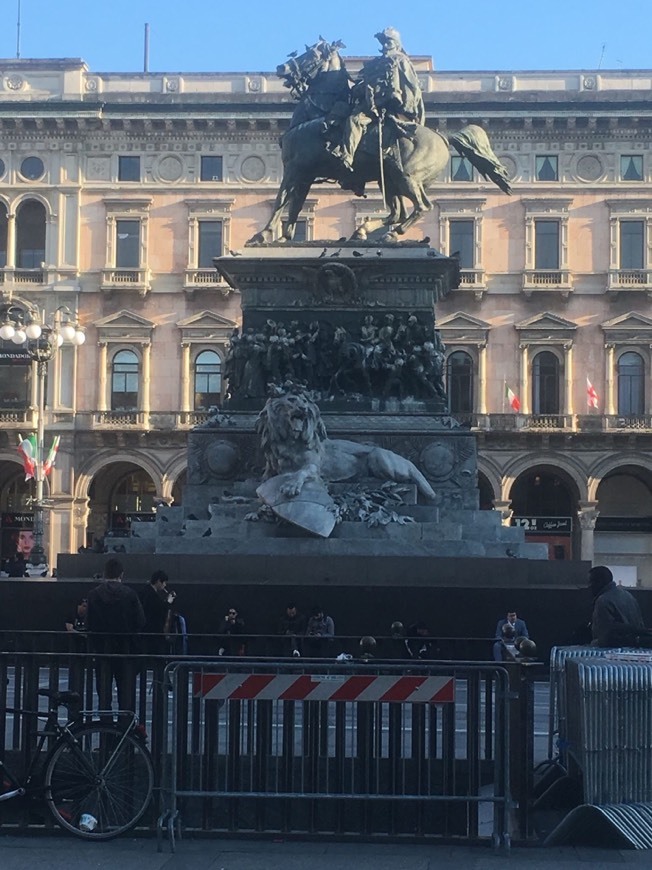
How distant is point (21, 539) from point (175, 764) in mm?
49981

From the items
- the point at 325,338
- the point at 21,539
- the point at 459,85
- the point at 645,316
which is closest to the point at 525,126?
the point at 459,85

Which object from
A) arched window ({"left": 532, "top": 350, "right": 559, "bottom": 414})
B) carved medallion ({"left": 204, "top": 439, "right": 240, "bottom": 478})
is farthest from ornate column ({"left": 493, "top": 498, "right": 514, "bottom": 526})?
carved medallion ({"left": 204, "top": 439, "right": 240, "bottom": 478})

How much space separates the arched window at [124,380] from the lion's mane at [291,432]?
37449 mm

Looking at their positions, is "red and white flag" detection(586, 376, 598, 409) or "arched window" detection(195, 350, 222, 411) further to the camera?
"arched window" detection(195, 350, 222, 411)

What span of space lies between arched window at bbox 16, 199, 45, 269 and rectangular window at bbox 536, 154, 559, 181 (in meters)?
19.9

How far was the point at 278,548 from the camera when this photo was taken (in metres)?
18.0

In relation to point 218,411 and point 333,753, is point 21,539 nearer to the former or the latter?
point 218,411

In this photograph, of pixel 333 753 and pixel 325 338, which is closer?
pixel 333 753

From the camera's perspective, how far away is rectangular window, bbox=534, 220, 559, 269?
56.3 meters

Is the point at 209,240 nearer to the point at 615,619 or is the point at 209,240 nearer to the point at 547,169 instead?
the point at 547,169

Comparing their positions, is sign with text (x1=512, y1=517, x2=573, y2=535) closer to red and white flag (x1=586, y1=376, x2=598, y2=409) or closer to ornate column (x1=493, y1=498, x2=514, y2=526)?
ornate column (x1=493, y1=498, x2=514, y2=526)

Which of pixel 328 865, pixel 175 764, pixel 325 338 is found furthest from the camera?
pixel 325 338

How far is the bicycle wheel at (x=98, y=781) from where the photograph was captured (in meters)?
8.37

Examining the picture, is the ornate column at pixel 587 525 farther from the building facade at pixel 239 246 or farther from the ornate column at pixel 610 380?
the ornate column at pixel 610 380
